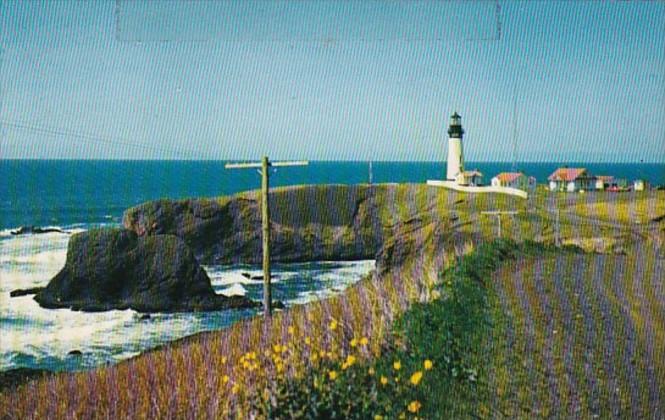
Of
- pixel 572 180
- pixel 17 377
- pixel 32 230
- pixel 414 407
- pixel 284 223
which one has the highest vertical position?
pixel 572 180

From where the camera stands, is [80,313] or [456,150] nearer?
[80,313]

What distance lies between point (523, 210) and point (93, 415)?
35.7 meters

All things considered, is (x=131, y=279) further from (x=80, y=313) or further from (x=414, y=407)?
(x=414, y=407)

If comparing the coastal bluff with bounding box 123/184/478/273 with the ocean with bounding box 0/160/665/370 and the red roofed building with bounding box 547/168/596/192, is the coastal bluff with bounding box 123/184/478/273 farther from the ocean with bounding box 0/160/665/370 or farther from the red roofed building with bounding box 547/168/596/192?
the red roofed building with bounding box 547/168/596/192

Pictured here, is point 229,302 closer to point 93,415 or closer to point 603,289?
point 603,289

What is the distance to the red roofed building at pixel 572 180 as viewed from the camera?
67125mm

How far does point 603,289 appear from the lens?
46.9 feet

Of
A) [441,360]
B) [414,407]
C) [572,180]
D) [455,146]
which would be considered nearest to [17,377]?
[441,360]

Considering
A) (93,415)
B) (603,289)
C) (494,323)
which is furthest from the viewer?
(603,289)

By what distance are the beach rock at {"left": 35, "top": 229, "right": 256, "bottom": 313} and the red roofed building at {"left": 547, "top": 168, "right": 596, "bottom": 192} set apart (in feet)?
121

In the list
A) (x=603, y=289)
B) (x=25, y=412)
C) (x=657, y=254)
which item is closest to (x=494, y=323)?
(x=603, y=289)

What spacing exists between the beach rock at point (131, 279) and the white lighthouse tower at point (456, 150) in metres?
21.0

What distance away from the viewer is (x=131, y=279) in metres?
38.1

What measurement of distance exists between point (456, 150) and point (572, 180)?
59.8 ft
